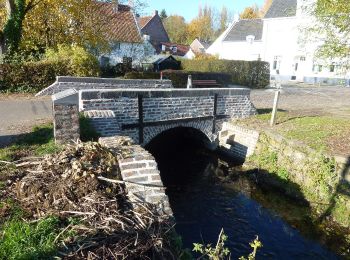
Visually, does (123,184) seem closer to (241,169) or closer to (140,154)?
(140,154)

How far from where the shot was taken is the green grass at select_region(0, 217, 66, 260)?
3100 millimetres

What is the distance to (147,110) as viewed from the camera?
11.0 m

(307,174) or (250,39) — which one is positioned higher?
(250,39)

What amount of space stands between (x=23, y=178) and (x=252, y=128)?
949 cm

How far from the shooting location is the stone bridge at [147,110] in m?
6.75

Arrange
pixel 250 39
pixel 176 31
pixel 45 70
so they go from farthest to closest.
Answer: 1. pixel 176 31
2. pixel 250 39
3. pixel 45 70

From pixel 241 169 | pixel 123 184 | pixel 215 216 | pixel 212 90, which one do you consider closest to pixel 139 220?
pixel 123 184

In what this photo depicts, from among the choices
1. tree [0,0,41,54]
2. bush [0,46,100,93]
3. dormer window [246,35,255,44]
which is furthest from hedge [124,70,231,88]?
dormer window [246,35,255,44]

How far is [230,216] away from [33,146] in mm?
5173

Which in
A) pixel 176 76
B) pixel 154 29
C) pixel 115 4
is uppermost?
pixel 154 29

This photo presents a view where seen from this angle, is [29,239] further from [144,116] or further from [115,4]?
[115,4]

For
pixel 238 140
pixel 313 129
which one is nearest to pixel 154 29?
pixel 238 140

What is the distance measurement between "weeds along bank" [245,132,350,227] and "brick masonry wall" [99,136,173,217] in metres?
5.71

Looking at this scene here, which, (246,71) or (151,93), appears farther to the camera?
(246,71)
